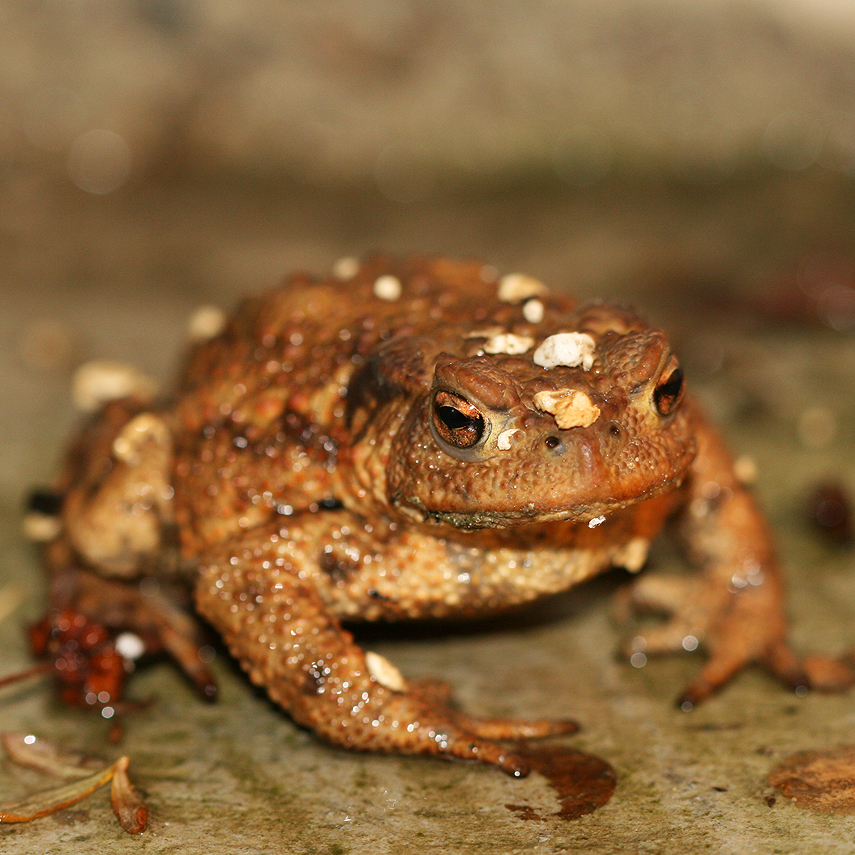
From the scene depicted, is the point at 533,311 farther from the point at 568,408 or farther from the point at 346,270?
the point at 346,270

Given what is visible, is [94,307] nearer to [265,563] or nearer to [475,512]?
[265,563]

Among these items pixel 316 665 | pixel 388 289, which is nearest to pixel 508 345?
pixel 388 289

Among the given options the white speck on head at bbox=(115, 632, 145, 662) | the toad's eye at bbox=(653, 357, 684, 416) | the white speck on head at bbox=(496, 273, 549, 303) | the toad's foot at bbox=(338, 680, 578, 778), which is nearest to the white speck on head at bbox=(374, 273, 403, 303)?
the white speck on head at bbox=(496, 273, 549, 303)

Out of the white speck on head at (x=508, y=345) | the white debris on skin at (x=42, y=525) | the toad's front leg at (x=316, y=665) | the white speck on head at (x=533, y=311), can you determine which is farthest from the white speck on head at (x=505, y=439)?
the white debris on skin at (x=42, y=525)

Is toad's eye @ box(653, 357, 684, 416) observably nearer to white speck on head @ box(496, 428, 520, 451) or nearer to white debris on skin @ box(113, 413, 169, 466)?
white speck on head @ box(496, 428, 520, 451)

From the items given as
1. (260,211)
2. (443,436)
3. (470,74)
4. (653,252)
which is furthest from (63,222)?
(443,436)

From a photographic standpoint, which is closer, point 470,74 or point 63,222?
point 63,222
